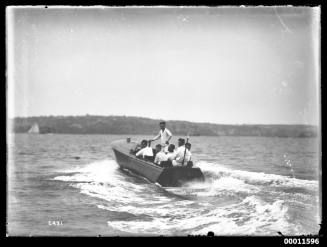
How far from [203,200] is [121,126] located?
7.64 feet

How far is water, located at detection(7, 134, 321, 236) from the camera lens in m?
10.8

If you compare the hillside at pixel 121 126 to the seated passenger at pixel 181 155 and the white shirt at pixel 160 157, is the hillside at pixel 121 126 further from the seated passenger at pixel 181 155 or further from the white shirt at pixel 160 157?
the white shirt at pixel 160 157

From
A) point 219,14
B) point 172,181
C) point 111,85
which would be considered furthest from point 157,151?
point 219,14

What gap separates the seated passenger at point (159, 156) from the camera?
37.4ft

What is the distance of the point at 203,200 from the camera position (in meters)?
11.1

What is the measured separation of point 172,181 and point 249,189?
1.62 metres

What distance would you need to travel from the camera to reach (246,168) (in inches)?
445

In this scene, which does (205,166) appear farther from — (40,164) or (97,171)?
(40,164)

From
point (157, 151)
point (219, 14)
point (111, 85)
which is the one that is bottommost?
point (157, 151)
